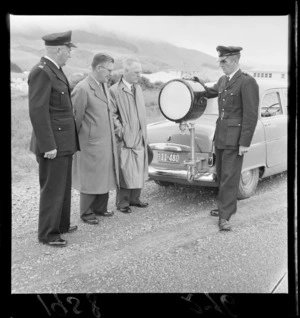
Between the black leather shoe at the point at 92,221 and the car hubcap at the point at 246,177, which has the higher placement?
the car hubcap at the point at 246,177

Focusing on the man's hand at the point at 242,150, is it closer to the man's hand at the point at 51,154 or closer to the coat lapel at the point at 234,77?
the coat lapel at the point at 234,77

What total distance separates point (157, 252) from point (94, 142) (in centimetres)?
122

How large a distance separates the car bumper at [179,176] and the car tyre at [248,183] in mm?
250

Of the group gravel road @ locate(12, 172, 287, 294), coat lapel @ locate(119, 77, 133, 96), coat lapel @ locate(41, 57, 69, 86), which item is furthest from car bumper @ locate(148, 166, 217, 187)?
coat lapel @ locate(41, 57, 69, 86)

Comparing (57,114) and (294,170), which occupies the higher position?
(57,114)

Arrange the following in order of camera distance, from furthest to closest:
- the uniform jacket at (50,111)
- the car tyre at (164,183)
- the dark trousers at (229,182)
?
1. the car tyre at (164,183)
2. the dark trousers at (229,182)
3. the uniform jacket at (50,111)

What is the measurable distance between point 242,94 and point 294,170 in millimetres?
1042

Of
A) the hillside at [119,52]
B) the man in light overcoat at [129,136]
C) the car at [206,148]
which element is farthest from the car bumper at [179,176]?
the hillside at [119,52]

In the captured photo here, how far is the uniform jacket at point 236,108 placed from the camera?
148 inches

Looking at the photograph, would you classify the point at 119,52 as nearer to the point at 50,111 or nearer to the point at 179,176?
the point at 50,111

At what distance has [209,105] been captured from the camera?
4082mm
